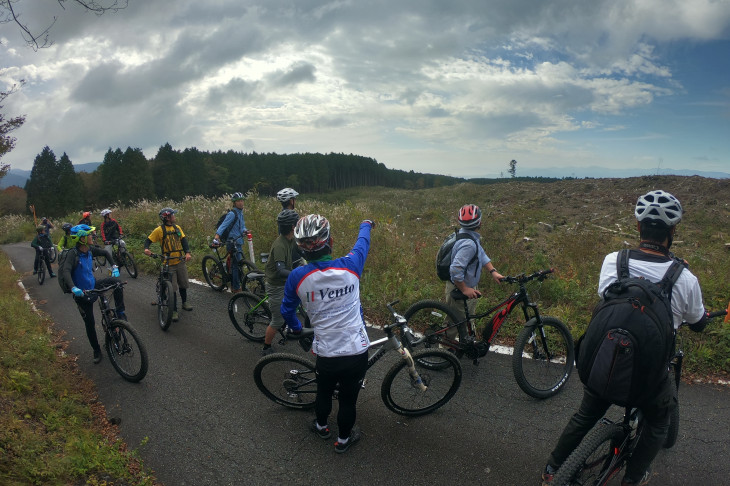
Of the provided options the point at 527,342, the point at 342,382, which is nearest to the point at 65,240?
the point at 342,382

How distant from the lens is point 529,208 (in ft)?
61.9

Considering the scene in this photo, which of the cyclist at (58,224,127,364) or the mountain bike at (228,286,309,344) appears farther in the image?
the mountain bike at (228,286,309,344)

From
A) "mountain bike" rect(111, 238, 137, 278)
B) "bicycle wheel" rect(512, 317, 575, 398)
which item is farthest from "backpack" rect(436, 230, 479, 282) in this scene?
"mountain bike" rect(111, 238, 137, 278)

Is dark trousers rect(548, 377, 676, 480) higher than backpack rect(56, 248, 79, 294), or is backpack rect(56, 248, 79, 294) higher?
backpack rect(56, 248, 79, 294)

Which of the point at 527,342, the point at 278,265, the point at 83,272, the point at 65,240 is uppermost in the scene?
A: the point at 65,240

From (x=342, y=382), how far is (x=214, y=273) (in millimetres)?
6669

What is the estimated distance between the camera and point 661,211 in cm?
269

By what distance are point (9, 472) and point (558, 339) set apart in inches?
229

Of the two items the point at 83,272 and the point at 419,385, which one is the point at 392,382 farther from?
the point at 83,272

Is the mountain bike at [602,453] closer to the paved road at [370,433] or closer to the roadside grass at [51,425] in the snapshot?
the paved road at [370,433]

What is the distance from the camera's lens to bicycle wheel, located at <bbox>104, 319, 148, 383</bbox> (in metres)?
5.19

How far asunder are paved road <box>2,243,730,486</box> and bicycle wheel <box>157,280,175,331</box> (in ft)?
4.55

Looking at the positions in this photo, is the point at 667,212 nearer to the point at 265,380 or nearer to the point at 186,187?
the point at 265,380

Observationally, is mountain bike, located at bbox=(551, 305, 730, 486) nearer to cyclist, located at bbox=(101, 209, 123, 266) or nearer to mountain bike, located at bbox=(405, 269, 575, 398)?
mountain bike, located at bbox=(405, 269, 575, 398)
